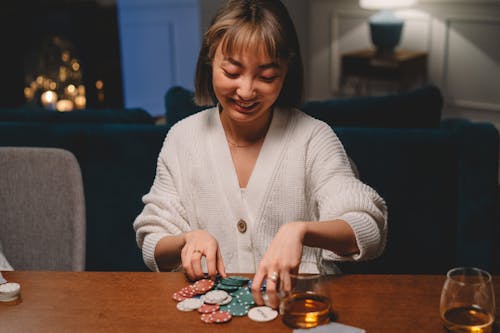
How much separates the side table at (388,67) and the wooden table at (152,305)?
3693 millimetres

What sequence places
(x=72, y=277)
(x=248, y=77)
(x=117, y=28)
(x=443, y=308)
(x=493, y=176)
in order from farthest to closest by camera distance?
(x=117, y=28) < (x=493, y=176) < (x=248, y=77) < (x=72, y=277) < (x=443, y=308)

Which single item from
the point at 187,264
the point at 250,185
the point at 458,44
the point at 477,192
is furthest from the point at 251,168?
the point at 458,44

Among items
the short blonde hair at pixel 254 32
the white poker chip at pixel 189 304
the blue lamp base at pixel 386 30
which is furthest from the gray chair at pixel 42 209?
the blue lamp base at pixel 386 30

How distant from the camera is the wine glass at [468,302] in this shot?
1.07m

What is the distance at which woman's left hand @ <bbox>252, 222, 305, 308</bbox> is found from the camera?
3.84 ft

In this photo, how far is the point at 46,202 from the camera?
5.83ft

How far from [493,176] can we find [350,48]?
11.0 feet

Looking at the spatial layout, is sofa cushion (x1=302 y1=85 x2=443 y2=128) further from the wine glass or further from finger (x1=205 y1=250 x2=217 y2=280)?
the wine glass

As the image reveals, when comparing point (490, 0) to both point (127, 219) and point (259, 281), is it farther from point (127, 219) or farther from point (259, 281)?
point (259, 281)

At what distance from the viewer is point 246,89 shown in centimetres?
149

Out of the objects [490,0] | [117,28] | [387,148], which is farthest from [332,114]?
[117,28]

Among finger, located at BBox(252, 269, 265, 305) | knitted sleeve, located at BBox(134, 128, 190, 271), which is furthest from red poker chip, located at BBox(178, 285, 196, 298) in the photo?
knitted sleeve, located at BBox(134, 128, 190, 271)

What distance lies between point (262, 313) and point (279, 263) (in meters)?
0.09

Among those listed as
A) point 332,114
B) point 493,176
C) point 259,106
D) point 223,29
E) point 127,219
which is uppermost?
point 223,29
